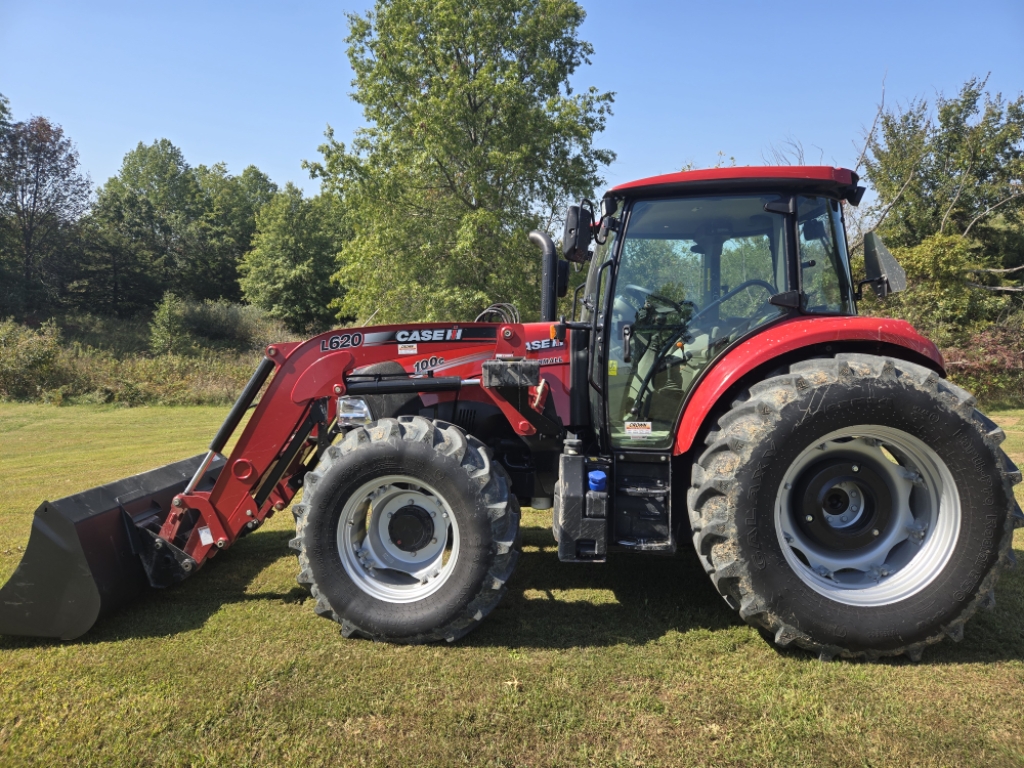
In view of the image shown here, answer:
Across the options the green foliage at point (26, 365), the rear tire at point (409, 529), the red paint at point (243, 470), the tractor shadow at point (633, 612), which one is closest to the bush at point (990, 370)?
the tractor shadow at point (633, 612)

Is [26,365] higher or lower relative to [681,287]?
lower

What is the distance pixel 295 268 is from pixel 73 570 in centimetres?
3339

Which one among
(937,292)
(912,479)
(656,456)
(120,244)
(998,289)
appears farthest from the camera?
(120,244)

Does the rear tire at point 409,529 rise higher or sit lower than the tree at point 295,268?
lower

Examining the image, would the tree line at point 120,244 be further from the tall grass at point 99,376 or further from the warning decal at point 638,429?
→ the warning decal at point 638,429

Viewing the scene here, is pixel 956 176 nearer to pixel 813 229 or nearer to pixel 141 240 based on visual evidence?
pixel 813 229

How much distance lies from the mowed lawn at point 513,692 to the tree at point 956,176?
20.1 m

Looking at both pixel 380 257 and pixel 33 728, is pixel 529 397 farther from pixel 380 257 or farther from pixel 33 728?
pixel 380 257

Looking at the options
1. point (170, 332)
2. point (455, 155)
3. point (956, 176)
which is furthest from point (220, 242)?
point (956, 176)

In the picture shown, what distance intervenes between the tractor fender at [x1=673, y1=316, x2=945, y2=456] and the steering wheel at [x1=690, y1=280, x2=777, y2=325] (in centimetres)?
24

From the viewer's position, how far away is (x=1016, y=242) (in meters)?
20.7

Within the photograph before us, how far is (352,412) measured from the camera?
3938 mm

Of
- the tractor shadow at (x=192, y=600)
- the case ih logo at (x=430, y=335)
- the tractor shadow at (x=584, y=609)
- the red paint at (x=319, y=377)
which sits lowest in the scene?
the tractor shadow at (x=192, y=600)

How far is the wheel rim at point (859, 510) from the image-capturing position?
10.5 feet
